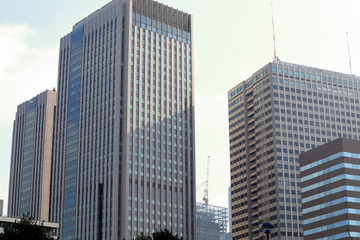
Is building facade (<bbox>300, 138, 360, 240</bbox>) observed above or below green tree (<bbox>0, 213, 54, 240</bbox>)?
above

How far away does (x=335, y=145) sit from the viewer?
572ft

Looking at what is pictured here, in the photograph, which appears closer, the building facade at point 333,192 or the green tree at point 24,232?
the green tree at point 24,232

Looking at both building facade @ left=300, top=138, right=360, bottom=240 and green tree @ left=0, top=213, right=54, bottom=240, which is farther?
building facade @ left=300, top=138, right=360, bottom=240

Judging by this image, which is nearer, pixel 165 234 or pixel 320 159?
pixel 165 234

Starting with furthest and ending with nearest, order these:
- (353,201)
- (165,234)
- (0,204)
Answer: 1. (0,204)
2. (353,201)
3. (165,234)

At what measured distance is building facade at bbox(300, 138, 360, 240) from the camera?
17000 cm

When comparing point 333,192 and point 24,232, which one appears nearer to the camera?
point 24,232

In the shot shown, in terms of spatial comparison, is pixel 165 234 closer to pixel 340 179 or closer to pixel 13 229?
pixel 13 229

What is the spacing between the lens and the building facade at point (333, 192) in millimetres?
170000

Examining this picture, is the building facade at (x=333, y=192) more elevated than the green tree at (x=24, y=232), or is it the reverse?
the building facade at (x=333, y=192)

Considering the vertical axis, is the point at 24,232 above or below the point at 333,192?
below

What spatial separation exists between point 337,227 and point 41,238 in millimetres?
98821

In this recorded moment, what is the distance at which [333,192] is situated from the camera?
173 meters

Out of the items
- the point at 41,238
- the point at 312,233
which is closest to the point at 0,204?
the point at 312,233
